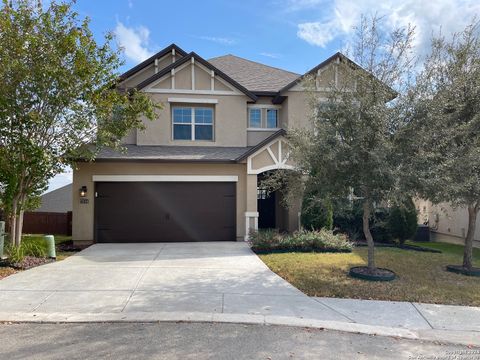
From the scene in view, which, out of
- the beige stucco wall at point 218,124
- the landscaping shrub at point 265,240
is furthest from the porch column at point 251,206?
the beige stucco wall at point 218,124

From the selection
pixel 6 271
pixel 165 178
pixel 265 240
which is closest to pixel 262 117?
pixel 165 178

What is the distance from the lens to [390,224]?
50.0ft

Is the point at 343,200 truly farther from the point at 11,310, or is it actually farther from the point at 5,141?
the point at 5,141

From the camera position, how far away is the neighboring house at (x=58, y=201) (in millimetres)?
27353

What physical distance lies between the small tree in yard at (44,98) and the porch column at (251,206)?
5397 mm

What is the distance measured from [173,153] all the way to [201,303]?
360 inches

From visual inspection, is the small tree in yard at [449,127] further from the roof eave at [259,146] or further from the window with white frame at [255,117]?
the window with white frame at [255,117]

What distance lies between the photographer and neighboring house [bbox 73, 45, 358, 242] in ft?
47.9

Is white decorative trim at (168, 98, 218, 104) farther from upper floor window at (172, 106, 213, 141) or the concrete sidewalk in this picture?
the concrete sidewalk

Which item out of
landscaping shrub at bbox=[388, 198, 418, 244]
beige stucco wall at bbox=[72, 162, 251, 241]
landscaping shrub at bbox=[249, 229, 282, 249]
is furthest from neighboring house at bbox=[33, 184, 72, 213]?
landscaping shrub at bbox=[388, 198, 418, 244]

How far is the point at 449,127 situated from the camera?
9.14m

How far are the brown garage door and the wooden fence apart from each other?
5769 mm

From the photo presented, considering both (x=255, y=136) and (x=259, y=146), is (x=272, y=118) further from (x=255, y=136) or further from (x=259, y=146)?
(x=259, y=146)

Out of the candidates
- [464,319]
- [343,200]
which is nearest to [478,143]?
[343,200]
